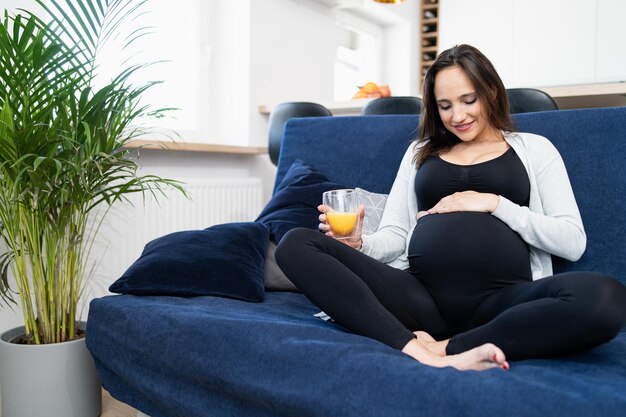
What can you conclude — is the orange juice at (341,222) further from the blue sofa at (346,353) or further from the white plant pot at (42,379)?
the white plant pot at (42,379)

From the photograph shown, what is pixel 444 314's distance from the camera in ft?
4.50

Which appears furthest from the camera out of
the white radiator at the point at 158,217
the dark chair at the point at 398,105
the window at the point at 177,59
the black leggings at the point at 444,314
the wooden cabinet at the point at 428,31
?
the wooden cabinet at the point at 428,31

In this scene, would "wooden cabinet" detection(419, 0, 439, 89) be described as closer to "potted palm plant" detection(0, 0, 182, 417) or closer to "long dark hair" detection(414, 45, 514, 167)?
"long dark hair" detection(414, 45, 514, 167)

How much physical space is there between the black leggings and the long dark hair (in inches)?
17.6

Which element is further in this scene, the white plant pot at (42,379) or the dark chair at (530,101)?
the dark chair at (530,101)

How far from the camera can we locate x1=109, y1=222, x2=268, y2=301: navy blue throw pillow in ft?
5.35

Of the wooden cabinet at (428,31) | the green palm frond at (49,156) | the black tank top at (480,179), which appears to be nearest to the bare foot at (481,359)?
the black tank top at (480,179)

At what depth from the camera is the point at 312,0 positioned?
14.1ft

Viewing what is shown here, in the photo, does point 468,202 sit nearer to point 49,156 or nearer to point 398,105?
point 49,156

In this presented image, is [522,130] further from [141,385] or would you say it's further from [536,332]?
[141,385]

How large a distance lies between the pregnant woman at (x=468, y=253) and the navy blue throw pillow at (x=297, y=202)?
30 centimetres

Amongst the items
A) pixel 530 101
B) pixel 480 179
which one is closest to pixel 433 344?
A: pixel 480 179

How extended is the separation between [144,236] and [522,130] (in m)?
1.81

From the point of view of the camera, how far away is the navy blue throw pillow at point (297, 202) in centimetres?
190
